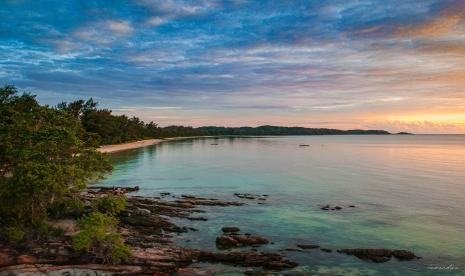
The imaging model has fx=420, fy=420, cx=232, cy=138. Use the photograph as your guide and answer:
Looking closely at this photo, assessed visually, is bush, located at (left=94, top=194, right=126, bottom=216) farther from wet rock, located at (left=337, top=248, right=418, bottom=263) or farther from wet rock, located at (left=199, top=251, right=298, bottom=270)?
wet rock, located at (left=337, top=248, right=418, bottom=263)

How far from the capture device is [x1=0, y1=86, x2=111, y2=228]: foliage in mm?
24391

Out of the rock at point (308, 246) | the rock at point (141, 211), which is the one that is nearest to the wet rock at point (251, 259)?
the rock at point (308, 246)

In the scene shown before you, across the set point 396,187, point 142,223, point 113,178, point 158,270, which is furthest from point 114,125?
point 158,270

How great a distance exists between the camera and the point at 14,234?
24266mm

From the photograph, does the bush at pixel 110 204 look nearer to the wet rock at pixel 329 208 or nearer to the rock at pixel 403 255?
the rock at pixel 403 255

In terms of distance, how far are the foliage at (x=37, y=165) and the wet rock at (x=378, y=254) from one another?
19.2 m

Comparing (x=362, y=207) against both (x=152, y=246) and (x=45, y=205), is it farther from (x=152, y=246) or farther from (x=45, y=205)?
(x=45, y=205)

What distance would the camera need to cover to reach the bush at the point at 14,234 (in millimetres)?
24188

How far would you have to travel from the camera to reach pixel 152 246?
27.7 meters

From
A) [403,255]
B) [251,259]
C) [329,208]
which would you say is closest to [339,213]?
[329,208]

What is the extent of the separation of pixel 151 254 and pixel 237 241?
6.96 meters

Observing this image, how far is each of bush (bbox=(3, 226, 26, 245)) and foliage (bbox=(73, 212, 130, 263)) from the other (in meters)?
3.26

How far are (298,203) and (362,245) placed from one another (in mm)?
18188

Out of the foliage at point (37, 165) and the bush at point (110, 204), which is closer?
the foliage at point (37, 165)
